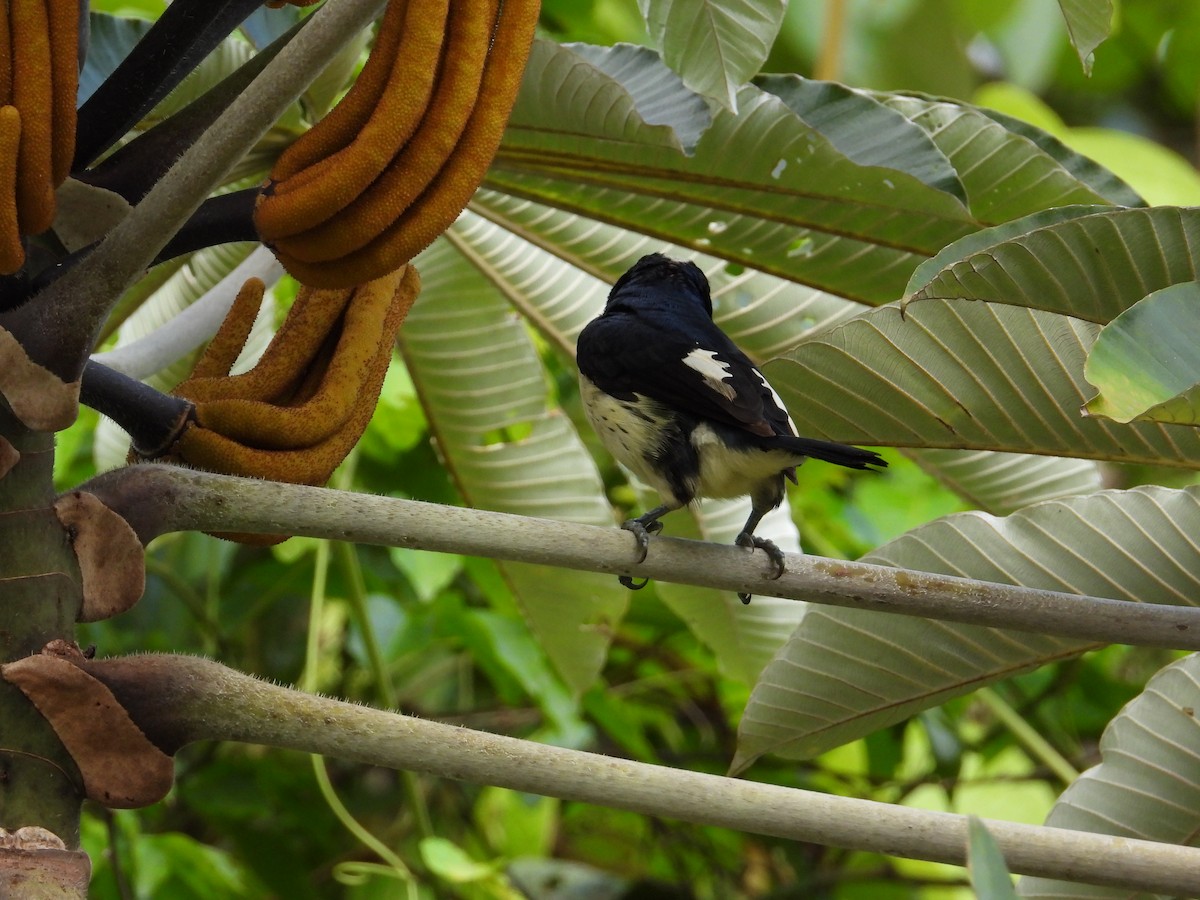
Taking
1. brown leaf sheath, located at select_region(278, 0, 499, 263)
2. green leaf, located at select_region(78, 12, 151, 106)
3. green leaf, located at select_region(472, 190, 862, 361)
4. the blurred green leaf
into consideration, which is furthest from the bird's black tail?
the blurred green leaf

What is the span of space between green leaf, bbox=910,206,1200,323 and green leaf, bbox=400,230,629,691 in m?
0.81

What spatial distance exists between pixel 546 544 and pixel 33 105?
0.40m

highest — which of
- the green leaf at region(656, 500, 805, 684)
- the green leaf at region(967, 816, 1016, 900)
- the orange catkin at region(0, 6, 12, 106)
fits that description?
the orange catkin at region(0, 6, 12, 106)

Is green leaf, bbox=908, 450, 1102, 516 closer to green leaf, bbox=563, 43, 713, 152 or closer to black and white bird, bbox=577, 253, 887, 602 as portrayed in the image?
black and white bird, bbox=577, 253, 887, 602

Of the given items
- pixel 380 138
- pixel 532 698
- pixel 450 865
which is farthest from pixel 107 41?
pixel 532 698

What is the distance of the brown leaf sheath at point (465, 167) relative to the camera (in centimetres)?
86

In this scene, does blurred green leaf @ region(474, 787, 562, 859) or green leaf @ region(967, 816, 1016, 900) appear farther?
blurred green leaf @ region(474, 787, 562, 859)

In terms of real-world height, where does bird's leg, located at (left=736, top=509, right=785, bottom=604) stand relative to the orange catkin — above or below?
below

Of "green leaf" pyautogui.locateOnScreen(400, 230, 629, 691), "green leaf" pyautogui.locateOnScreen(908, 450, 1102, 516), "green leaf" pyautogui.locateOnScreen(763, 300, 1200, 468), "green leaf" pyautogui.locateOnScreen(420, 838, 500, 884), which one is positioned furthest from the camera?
"green leaf" pyautogui.locateOnScreen(420, 838, 500, 884)

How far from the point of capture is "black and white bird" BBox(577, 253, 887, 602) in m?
1.27

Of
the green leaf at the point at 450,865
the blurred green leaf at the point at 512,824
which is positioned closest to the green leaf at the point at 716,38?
the green leaf at the point at 450,865

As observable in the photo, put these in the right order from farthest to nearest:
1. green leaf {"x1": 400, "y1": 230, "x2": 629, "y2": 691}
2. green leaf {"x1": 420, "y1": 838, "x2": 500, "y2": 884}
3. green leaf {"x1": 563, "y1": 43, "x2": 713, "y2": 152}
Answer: green leaf {"x1": 420, "y1": 838, "x2": 500, "y2": 884} → green leaf {"x1": 400, "y1": 230, "x2": 629, "y2": 691} → green leaf {"x1": 563, "y1": 43, "x2": 713, "y2": 152}

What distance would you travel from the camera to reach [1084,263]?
36.8 inches

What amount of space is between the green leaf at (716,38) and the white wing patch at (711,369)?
357 millimetres
